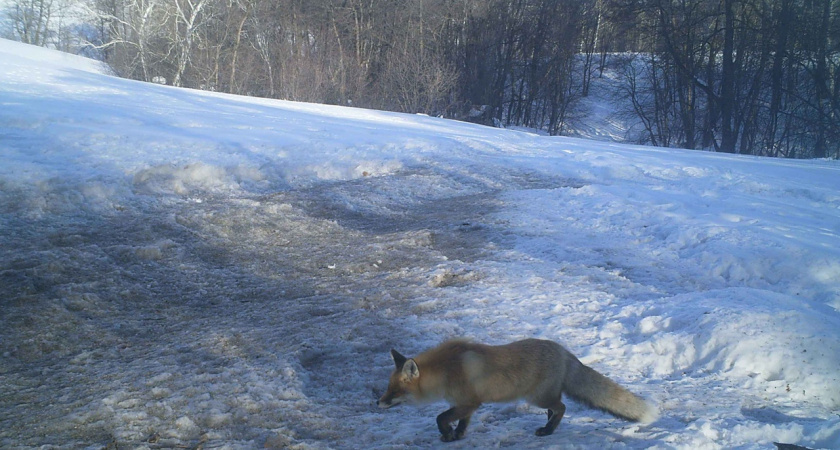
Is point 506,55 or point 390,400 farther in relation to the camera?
point 506,55

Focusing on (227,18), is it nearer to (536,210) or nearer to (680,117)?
(680,117)

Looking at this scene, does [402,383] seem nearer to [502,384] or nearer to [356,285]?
[502,384]

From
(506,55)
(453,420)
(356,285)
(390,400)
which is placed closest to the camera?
(453,420)

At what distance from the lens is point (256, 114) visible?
14711 mm

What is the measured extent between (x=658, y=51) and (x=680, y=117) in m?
4.40

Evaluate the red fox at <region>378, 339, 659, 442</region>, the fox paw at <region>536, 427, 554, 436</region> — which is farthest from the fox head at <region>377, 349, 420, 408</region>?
the fox paw at <region>536, 427, 554, 436</region>

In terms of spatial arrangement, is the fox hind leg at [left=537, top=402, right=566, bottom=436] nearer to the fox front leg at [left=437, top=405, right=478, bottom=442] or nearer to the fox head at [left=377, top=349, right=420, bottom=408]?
the fox front leg at [left=437, top=405, right=478, bottom=442]

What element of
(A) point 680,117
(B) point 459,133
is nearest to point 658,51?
(A) point 680,117

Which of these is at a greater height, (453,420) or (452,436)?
(453,420)

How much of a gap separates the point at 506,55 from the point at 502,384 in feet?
130

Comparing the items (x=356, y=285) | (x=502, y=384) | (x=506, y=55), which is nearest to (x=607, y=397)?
(x=502, y=384)

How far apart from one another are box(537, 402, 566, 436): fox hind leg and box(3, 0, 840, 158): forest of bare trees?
28.1 m

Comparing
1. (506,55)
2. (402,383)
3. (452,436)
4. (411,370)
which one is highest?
(506,55)

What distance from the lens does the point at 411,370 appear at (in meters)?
3.61
